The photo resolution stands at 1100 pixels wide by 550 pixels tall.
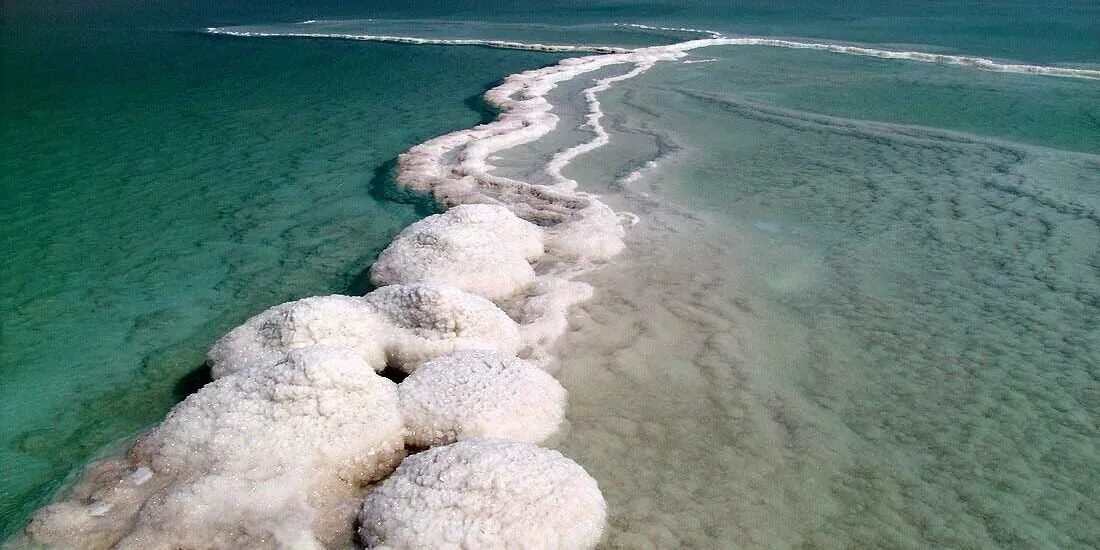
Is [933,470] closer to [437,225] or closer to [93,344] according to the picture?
[437,225]

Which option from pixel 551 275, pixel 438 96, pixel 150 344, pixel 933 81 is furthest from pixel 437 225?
pixel 933 81

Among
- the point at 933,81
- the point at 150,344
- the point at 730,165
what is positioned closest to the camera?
the point at 150,344

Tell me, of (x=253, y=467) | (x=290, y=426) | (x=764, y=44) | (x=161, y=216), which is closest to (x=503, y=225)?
(x=290, y=426)

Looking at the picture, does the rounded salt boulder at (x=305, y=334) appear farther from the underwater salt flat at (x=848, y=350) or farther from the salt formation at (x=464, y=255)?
the underwater salt flat at (x=848, y=350)

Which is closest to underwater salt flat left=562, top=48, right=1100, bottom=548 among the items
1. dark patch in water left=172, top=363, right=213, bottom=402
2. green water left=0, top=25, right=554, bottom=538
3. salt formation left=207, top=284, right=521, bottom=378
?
salt formation left=207, top=284, right=521, bottom=378

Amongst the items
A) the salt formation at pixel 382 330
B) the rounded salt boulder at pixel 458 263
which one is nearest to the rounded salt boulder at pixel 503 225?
the rounded salt boulder at pixel 458 263

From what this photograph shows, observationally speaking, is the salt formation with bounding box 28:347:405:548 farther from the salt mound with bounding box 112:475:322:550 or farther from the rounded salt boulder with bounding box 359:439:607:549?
the rounded salt boulder with bounding box 359:439:607:549
